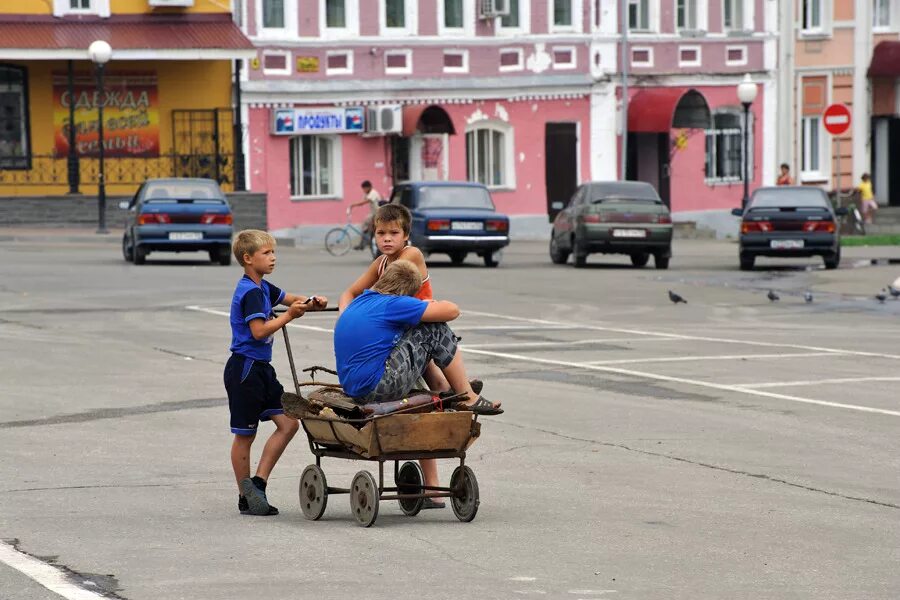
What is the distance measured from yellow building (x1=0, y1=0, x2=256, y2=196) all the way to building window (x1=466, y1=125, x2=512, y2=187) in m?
6.18

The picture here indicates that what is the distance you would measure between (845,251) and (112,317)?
2155 cm

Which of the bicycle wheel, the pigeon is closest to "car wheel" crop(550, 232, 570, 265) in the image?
the bicycle wheel

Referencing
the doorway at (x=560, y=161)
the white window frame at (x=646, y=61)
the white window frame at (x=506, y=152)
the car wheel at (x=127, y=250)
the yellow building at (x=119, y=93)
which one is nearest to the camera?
the car wheel at (x=127, y=250)

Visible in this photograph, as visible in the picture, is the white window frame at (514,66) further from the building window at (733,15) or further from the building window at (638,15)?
the building window at (733,15)

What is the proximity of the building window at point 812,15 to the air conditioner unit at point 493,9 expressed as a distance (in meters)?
10.3

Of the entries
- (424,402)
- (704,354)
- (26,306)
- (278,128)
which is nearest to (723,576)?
(424,402)

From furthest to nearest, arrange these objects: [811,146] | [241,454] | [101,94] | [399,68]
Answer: [811,146] → [399,68] → [101,94] → [241,454]

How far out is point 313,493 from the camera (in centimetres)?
923

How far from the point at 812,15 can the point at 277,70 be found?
54.0ft

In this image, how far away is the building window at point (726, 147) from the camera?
4991 cm

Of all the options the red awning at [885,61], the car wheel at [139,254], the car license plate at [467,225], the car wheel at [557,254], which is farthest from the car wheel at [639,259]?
the red awning at [885,61]

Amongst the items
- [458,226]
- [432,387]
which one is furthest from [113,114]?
[432,387]

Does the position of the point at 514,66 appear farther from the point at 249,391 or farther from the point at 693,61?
the point at 249,391

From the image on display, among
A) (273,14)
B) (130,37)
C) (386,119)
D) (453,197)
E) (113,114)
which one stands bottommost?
(453,197)
